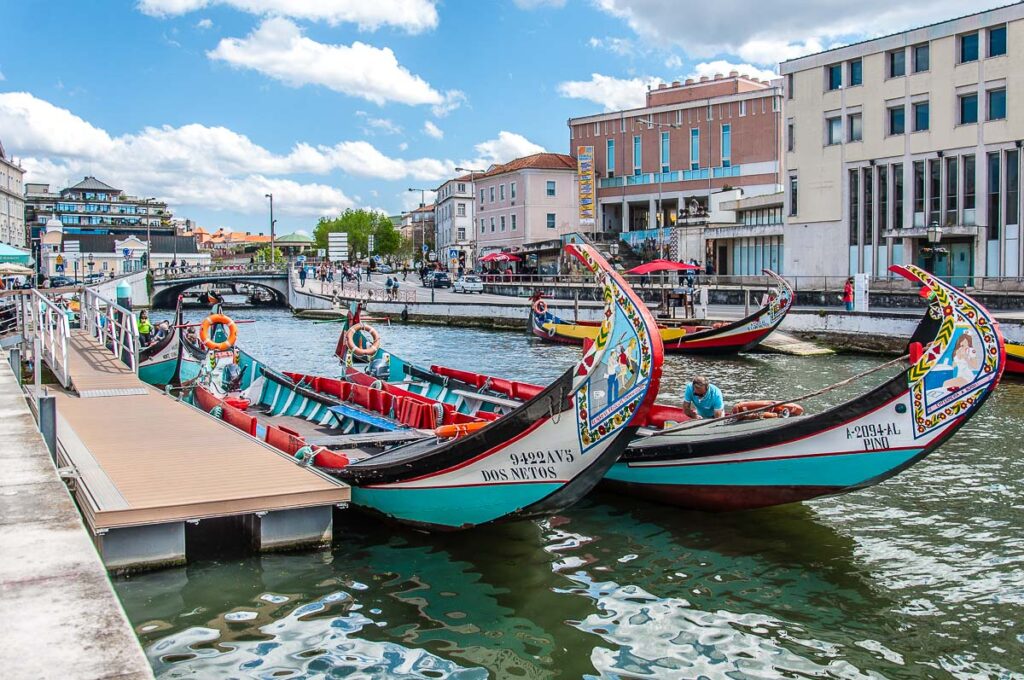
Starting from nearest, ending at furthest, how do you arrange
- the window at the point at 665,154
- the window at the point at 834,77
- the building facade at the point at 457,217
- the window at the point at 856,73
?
the window at the point at 856,73 → the window at the point at 834,77 → the window at the point at 665,154 → the building facade at the point at 457,217

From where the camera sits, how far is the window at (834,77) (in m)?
44.1

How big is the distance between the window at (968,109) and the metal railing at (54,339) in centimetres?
3564

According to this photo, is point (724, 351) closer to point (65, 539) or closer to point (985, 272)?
point (985, 272)

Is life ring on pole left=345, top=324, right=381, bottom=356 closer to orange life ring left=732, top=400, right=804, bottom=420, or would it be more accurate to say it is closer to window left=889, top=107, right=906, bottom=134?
orange life ring left=732, top=400, right=804, bottom=420

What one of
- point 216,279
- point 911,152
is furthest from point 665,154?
point 216,279

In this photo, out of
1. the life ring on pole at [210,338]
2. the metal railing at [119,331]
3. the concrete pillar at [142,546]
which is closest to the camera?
the concrete pillar at [142,546]

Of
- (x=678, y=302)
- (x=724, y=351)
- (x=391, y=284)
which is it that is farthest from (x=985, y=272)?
(x=391, y=284)

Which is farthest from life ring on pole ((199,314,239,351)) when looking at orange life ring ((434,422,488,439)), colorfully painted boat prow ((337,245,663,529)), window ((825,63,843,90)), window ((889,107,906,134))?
window ((825,63,843,90))

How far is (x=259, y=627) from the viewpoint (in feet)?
26.4

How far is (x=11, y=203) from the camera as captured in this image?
104 meters

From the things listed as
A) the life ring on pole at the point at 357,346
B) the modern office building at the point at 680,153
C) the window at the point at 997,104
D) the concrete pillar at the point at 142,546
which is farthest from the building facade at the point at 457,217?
the concrete pillar at the point at 142,546

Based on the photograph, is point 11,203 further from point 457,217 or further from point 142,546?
point 142,546

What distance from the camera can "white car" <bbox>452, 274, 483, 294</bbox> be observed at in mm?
61375

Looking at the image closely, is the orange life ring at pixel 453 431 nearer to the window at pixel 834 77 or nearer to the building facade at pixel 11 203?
the window at pixel 834 77
